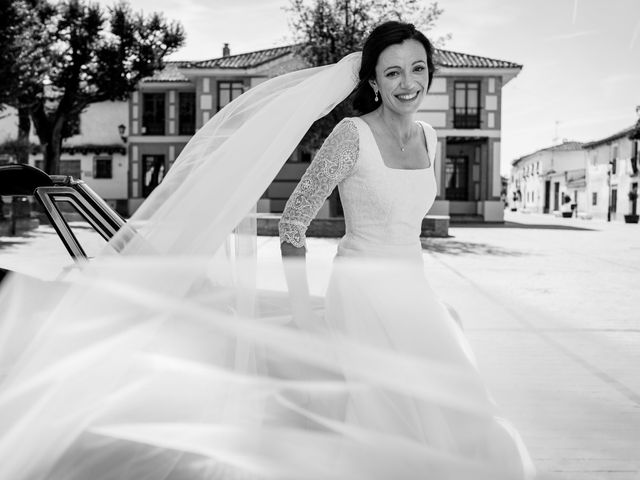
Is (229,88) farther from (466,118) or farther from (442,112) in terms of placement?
(466,118)

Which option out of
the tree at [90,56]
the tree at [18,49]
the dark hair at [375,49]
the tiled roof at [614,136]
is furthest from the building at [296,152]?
the dark hair at [375,49]

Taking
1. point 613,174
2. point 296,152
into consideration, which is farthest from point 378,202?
point 613,174

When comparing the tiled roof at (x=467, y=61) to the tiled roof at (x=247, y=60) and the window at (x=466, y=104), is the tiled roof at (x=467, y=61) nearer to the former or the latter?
the window at (x=466, y=104)

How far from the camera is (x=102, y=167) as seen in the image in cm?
3672

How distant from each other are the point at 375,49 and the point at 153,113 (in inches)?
1384

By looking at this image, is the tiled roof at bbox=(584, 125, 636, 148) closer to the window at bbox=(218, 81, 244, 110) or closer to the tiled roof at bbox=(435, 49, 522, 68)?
the tiled roof at bbox=(435, 49, 522, 68)

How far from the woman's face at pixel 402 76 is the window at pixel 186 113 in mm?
34112

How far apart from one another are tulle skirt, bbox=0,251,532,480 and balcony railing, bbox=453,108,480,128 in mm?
30919

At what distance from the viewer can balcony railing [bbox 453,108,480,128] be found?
31.6 m

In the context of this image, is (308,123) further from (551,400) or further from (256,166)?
(551,400)

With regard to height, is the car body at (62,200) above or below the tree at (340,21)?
below

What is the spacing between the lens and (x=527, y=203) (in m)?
83.5

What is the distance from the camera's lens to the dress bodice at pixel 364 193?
1.83 meters

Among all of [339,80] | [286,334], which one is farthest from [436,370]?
[339,80]
